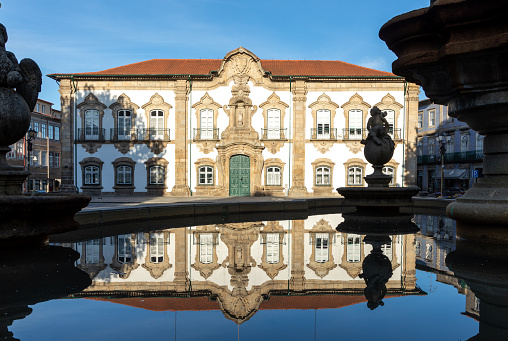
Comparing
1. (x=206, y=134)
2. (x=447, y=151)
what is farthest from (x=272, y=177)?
(x=447, y=151)

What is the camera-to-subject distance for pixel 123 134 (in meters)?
26.2

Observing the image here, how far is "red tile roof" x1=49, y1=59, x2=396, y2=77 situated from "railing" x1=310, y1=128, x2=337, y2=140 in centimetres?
366

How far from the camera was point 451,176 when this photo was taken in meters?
38.8

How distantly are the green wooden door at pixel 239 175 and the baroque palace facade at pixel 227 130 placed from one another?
68 millimetres

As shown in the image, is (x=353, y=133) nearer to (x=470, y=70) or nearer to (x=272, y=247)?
(x=470, y=70)

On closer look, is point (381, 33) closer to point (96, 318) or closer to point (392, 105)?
point (96, 318)

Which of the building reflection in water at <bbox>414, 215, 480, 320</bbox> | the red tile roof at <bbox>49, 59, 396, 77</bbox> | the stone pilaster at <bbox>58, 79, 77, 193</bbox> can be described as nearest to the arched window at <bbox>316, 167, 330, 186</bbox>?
the red tile roof at <bbox>49, 59, 396, 77</bbox>

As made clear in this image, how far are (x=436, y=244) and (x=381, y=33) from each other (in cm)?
290

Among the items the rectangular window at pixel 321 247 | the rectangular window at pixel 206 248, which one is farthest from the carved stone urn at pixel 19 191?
the rectangular window at pixel 321 247

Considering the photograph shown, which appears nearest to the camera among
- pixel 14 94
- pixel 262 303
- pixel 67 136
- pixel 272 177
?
pixel 262 303

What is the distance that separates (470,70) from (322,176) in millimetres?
21582

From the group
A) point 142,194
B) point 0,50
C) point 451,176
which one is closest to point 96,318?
point 0,50

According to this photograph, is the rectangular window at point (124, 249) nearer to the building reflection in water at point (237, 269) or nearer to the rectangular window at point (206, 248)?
the building reflection in water at point (237, 269)

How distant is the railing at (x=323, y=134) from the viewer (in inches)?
1019
